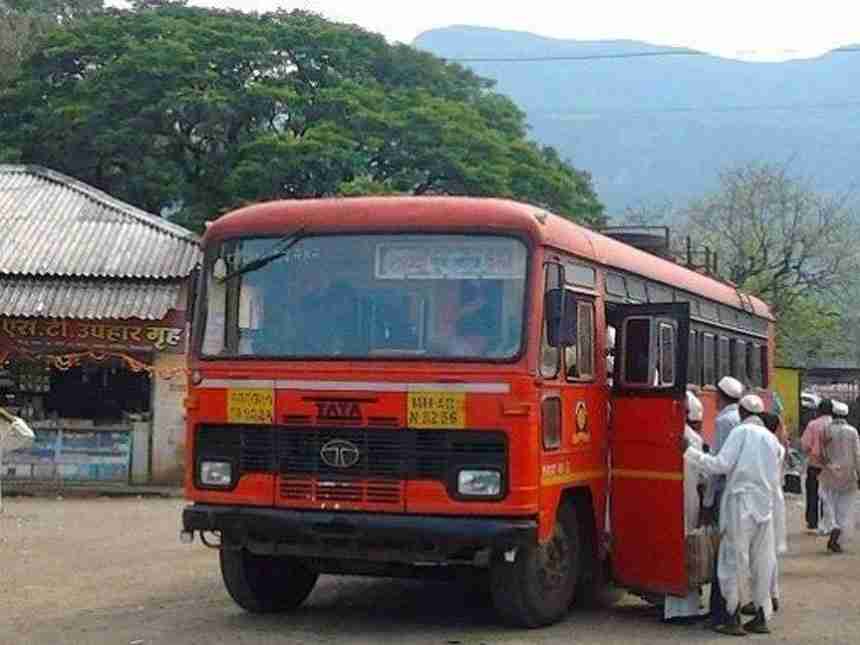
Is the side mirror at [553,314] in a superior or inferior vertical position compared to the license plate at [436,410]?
superior

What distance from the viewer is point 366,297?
31.7 ft

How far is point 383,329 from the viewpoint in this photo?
9.58 metres

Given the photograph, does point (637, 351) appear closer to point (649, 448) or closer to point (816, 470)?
point (649, 448)

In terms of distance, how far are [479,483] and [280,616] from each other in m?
2.19

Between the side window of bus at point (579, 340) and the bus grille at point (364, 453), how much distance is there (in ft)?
3.24

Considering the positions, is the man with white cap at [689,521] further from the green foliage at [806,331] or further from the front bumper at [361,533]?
the green foliage at [806,331]

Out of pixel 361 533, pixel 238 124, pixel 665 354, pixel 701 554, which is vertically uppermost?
pixel 238 124

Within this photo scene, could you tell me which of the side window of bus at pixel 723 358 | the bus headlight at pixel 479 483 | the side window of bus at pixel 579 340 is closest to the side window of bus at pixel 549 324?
the side window of bus at pixel 579 340

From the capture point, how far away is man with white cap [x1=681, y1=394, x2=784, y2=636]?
9750 mm

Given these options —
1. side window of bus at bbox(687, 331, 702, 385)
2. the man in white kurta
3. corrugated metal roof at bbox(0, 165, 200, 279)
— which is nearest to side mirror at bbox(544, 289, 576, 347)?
side window of bus at bbox(687, 331, 702, 385)

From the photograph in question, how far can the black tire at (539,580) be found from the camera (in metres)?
9.52

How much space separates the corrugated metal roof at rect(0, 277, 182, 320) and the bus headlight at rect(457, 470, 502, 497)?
1413cm

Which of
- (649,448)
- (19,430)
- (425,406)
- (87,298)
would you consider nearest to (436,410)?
(425,406)

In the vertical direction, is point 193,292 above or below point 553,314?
above
